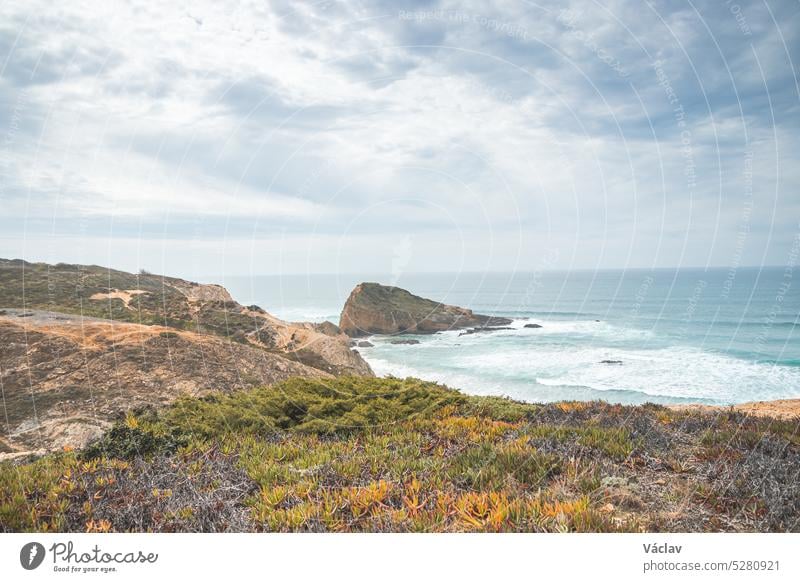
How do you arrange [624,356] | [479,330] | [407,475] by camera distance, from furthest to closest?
[479,330] < [624,356] < [407,475]

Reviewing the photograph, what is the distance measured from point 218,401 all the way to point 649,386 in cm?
3645

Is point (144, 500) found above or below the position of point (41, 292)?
below

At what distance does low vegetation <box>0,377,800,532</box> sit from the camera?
14.9 ft

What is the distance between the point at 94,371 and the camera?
12.6 metres

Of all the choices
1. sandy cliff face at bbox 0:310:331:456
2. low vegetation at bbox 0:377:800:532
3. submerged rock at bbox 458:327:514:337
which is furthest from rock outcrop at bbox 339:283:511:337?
low vegetation at bbox 0:377:800:532

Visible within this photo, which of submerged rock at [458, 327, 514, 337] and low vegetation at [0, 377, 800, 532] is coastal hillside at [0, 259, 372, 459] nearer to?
low vegetation at [0, 377, 800, 532]

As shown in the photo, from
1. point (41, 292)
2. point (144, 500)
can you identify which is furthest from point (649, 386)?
point (41, 292)

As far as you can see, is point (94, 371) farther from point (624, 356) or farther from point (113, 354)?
point (624, 356)

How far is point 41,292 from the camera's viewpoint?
2172 cm
